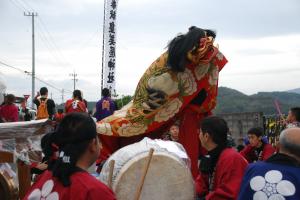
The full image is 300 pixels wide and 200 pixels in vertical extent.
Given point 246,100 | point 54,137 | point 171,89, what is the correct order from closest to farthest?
point 54,137, point 171,89, point 246,100

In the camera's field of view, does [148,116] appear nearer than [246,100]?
Yes

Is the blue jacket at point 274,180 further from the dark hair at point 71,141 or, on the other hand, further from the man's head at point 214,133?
the dark hair at point 71,141

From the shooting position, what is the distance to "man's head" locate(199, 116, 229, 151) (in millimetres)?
3654

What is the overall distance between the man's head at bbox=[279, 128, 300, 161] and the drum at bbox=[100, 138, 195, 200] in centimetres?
94

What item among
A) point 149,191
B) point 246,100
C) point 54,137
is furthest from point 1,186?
point 246,100

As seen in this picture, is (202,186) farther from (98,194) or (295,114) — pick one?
(295,114)

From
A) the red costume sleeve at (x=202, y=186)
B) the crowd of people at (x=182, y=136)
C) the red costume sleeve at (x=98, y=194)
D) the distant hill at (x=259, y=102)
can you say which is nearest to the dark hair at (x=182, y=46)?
the crowd of people at (x=182, y=136)

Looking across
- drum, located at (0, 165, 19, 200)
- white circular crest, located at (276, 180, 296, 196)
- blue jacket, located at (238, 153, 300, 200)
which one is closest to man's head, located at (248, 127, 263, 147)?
blue jacket, located at (238, 153, 300, 200)

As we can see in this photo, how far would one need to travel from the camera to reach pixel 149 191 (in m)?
3.64

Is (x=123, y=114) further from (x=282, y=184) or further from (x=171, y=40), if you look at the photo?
(x=282, y=184)

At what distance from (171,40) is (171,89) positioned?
57cm

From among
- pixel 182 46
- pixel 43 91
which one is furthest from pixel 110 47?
pixel 182 46

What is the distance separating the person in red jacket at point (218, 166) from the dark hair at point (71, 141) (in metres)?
1.46

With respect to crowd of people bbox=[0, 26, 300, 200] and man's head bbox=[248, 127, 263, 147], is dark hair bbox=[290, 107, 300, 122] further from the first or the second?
man's head bbox=[248, 127, 263, 147]
